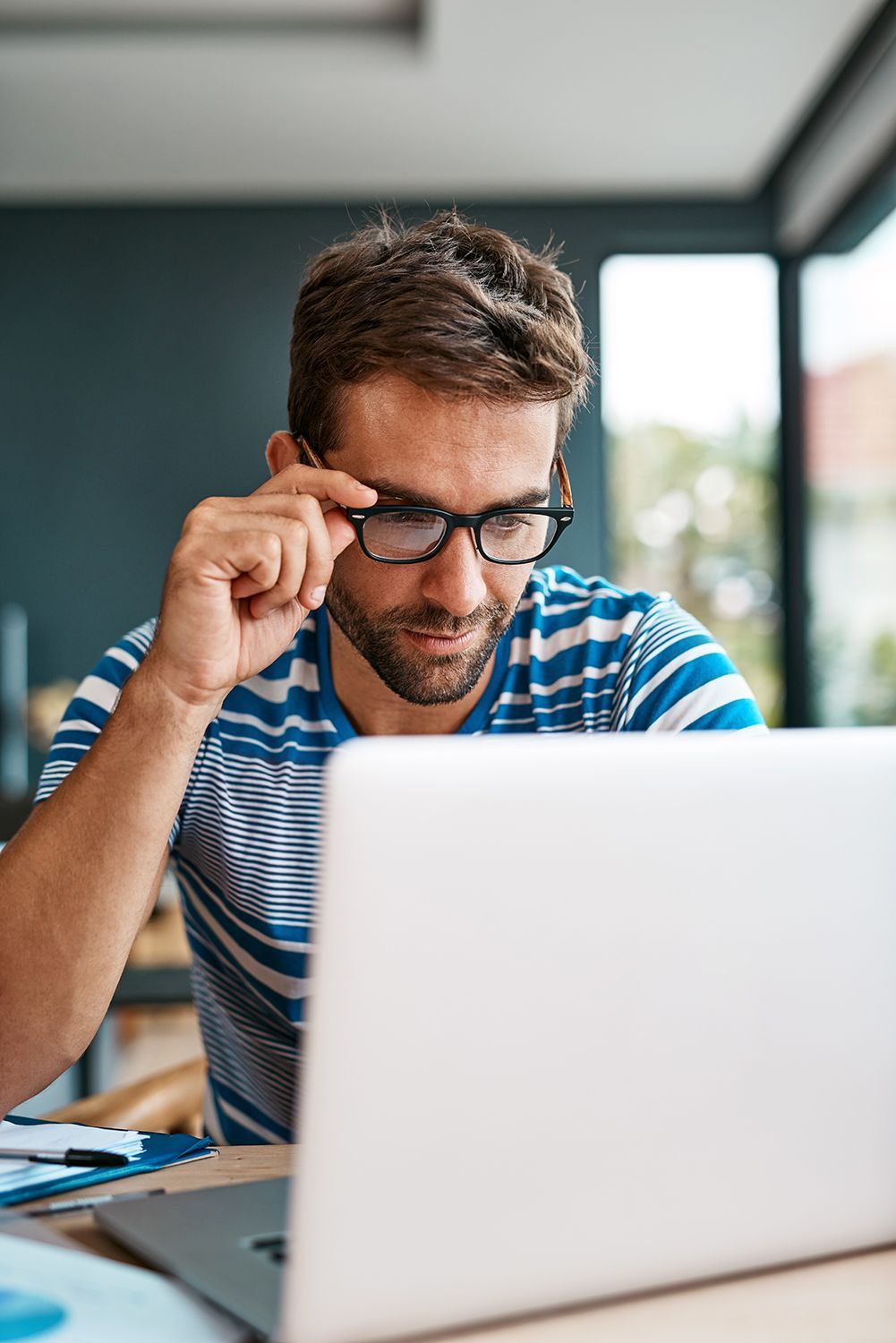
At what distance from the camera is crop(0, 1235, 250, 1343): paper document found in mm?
544

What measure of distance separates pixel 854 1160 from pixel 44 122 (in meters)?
4.27

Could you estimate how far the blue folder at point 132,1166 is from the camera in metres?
0.72

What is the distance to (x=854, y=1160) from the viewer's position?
0.61m

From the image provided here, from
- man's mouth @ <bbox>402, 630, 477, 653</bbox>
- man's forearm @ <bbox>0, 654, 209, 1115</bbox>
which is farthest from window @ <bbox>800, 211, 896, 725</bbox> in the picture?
man's forearm @ <bbox>0, 654, 209, 1115</bbox>

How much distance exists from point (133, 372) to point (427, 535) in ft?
13.4

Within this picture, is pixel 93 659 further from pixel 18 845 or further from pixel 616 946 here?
pixel 616 946

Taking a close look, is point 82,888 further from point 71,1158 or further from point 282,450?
point 282,450

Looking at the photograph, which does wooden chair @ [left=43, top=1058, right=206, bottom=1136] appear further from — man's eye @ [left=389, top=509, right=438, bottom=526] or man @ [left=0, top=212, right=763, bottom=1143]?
man's eye @ [left=389, top=509, right=438, bottom=526]

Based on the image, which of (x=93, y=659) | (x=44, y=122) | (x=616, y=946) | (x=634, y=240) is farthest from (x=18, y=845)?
(x=634, y=240)

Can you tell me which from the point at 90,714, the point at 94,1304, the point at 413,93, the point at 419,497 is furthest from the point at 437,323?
the point at 413,93

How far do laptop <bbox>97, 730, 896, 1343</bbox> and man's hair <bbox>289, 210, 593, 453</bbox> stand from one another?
646 mm

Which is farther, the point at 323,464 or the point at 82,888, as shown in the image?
the point at 323,464

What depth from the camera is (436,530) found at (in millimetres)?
1147

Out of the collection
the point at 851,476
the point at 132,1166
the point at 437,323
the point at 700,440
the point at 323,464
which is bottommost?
the point at 132,1166
